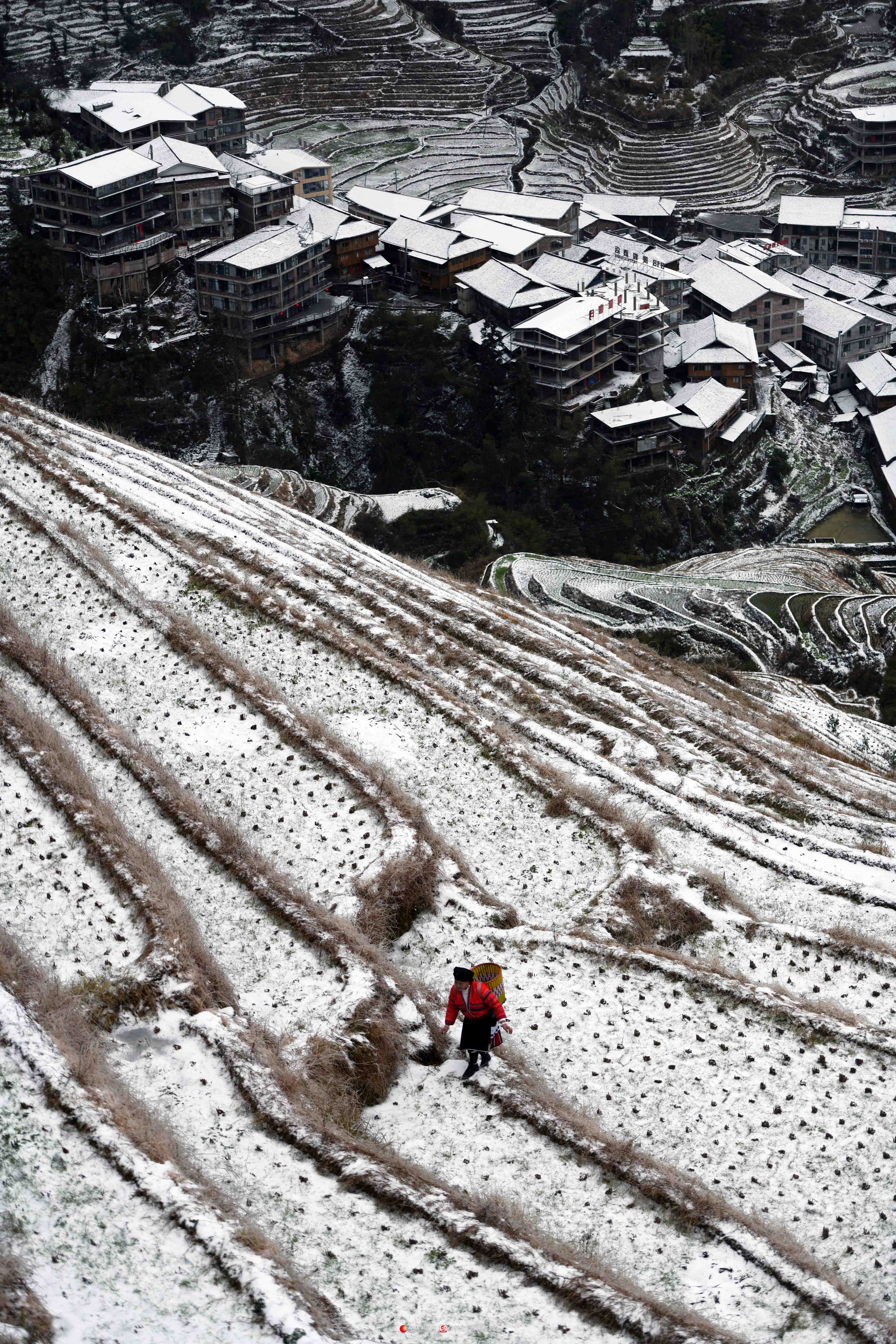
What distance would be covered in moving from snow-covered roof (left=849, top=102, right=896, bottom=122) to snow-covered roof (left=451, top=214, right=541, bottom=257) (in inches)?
1383

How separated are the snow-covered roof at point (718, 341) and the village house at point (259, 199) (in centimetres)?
2444

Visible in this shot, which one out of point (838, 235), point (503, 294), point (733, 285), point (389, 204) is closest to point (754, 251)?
point (838, 235)

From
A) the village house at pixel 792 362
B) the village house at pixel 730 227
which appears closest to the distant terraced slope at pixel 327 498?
the village house at pixel 792 362

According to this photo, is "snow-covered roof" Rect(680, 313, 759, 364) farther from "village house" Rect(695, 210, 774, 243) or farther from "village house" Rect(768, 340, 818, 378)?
"village house" Rect(695, 210, 774, 243)

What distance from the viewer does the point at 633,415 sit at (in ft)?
198

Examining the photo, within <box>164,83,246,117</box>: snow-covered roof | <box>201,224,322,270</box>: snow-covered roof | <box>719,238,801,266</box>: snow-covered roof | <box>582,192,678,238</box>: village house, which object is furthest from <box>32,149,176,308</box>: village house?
<box>719,238,801,266</box>: snow-covered roof

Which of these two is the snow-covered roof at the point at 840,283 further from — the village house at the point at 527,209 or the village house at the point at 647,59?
the village house at the point at 647,59

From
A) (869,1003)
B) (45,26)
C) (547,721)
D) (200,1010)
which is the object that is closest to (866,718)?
(547,721)

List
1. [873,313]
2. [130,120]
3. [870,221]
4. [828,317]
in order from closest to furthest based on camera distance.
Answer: [130,120] < [828,317] < [873,313] < [870,221]

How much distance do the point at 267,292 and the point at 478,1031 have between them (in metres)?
54.6

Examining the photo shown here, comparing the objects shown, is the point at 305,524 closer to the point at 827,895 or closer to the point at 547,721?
the point at 547,721

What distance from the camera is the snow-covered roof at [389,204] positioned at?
7294cm

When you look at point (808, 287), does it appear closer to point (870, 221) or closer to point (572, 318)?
point (870, 221)

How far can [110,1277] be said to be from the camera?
937 centimetres
